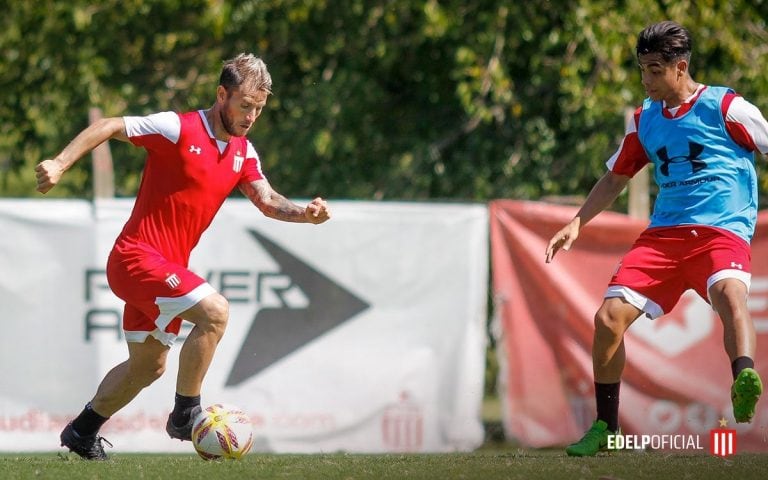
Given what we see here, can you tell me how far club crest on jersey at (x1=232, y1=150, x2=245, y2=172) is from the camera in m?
6.37

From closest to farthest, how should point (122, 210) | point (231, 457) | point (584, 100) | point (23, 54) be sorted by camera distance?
1. point (231, 457)
2. point (122, 210)
3. point (584, 100)
4. point (23, 54)

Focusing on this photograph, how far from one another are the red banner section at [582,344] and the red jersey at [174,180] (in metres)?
3.30

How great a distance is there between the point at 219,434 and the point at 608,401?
6.90ft

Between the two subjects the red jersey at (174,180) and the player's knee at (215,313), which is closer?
the player's knee at (215,313)

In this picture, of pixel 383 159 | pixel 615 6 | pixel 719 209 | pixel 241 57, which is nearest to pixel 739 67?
pixel 615 6

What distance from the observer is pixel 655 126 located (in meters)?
6.36

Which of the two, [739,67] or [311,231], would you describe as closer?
[311,231]

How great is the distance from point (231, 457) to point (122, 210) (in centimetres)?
312

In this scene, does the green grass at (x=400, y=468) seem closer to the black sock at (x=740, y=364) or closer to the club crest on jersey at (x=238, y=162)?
the black sock at (x=740, y=364)

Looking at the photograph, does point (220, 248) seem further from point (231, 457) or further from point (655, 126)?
point (655, 126)

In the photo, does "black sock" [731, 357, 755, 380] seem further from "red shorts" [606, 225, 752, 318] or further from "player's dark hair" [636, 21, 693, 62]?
"player's dark hair" [636, 21, 693, 62]

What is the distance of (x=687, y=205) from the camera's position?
628 centimetres

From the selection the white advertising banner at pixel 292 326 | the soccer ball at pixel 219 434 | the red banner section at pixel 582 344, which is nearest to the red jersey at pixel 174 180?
the soccer ball at pixel 219 434

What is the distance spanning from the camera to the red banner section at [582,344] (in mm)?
8898
